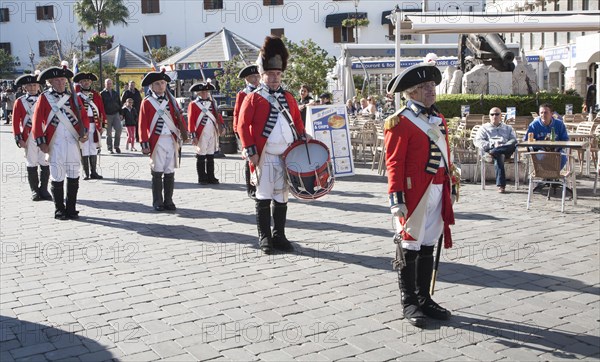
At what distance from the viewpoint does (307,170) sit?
803cm

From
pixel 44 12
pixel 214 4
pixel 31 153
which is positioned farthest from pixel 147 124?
pixel 44 12

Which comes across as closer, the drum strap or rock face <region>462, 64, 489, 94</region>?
the drum strap

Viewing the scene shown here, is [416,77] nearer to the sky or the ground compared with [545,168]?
nearer to the sky

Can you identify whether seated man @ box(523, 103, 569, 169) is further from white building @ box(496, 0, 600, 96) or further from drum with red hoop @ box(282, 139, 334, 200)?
white building @ box(496, 0, 600, 96)

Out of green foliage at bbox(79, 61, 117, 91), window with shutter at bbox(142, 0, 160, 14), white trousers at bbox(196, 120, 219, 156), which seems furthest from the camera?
window with shutter at bbox(142, 0, 160, 14)

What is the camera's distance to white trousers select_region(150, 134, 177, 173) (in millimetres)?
10891

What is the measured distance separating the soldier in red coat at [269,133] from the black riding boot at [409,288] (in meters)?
2.54

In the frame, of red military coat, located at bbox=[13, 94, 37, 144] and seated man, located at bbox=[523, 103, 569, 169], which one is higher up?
red military coat, located at bbox=[13, 94, 37, 144]

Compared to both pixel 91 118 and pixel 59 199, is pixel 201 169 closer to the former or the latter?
pixel 91 118

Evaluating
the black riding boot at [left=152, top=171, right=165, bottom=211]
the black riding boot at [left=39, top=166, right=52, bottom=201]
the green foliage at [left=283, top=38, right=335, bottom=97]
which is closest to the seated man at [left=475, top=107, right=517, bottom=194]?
the black riding boot at [left=152, top=171, right=165, bottom=211]

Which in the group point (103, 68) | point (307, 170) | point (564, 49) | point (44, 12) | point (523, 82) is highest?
point (44, 12)

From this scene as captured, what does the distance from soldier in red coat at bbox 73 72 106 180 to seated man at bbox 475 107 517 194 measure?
22.5 ft

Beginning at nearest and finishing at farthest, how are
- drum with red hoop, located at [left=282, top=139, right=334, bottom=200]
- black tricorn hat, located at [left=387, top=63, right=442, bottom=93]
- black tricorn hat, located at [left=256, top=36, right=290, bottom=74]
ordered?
black tricorn hat, located at [left=387, top=63, right=442, bottom=93], drum with red hoop, located at [left=282, top=139, right=334, bottom=200], black tricorn hat, located at [left=256, top=36, right=290, bottom=74]

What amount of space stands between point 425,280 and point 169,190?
5.81 metres
